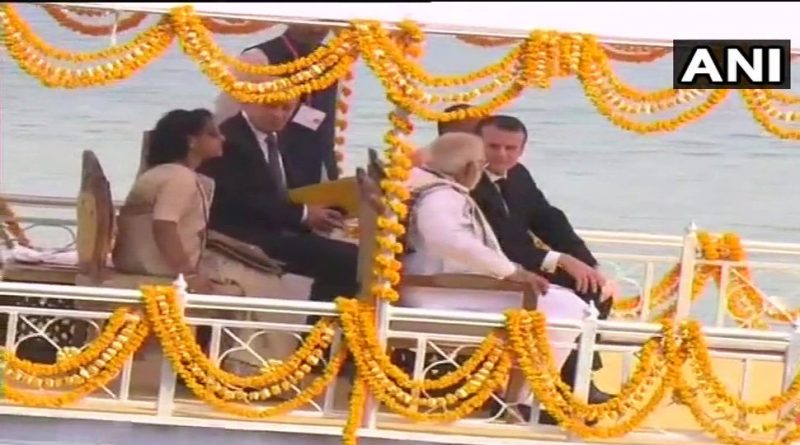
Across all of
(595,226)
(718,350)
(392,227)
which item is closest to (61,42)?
(392,227)

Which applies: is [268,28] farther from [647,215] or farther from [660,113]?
[647,215]

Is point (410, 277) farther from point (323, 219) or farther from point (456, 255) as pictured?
point (323, 219)

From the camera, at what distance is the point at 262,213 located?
6.20m

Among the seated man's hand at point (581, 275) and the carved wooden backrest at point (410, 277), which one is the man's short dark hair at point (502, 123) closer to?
the carved wooden backrest at point (410, 277)

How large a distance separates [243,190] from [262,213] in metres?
0.13

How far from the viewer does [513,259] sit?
6.21 meters

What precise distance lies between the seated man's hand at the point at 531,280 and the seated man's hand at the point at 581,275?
270mm

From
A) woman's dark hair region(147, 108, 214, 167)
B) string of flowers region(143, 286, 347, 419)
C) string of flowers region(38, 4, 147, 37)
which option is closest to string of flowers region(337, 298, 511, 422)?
string of flowers region(143, 286, 347, 419)

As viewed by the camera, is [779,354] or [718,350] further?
[718,350]

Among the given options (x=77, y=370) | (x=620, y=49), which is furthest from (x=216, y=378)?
(x=620, y=49)

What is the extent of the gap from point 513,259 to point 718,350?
3.54 ft

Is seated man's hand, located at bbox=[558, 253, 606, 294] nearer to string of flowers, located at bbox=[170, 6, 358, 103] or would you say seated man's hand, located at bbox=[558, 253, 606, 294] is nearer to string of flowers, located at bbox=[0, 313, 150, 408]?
string of flowers, located at bbox=[170, 6, 358, 103]

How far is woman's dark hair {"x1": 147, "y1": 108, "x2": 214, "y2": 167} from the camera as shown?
6.15 meters

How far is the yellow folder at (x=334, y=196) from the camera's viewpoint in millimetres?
6363
